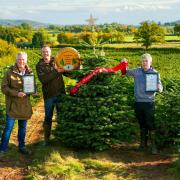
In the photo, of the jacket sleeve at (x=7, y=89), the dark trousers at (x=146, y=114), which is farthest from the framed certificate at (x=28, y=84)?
the dark trousers at (x=146, y=114)

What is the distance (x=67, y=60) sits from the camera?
339 inches

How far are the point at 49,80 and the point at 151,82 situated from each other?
6.57 feet

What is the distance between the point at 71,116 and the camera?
27.1 feet

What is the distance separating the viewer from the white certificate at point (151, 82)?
8.05m

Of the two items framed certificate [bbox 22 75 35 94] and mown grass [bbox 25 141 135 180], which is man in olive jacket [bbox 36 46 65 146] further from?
mown grass [bbox 25 141 135 180]

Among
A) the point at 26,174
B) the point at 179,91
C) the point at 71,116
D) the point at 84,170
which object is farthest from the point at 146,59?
the point at 26,174

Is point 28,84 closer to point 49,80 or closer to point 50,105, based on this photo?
point 49,80

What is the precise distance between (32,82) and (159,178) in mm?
2911

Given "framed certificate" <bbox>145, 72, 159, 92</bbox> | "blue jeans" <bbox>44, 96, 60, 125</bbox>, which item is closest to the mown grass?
"blue jeans" <bbox>44, 96, 60, 125</bbox>

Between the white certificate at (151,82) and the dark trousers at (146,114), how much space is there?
1.12 feet

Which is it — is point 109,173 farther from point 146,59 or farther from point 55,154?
point 146,59

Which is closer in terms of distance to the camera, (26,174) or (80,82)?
(26,174)

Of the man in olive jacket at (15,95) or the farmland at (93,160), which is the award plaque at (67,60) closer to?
the farmland at (93,160)

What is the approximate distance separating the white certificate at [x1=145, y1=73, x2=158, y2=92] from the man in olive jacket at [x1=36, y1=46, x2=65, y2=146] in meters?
1.75
